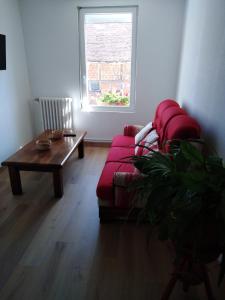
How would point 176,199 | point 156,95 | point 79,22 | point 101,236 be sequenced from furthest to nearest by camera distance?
point 156,95 < point 79,22 < point 101,236 < point 176,199

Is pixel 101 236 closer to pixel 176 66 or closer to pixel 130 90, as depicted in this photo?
pixel 130 90

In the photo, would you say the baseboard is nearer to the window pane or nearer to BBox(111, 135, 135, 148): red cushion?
the window pane

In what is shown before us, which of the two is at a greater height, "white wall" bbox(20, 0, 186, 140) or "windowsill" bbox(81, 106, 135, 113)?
"white wall" bbox(20, 0, 186, 140)

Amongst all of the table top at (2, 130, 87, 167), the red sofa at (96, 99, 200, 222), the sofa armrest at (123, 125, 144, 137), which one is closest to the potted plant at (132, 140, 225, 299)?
the red sofa at (96, 99, 200, 222)

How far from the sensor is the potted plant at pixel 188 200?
79cm

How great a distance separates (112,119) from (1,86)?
1.79 metres

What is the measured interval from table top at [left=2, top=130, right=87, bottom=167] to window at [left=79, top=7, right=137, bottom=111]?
1253mm

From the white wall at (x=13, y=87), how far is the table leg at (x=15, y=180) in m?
0.89

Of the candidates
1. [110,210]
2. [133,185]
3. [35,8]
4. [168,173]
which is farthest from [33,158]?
[35,8]

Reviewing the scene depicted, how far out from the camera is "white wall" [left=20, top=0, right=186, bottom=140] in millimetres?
3203

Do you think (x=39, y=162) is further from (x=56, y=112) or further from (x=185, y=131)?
(x=56, y=112)

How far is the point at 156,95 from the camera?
3576 millimetres

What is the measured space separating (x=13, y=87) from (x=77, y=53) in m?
1.16

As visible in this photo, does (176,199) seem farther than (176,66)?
No
